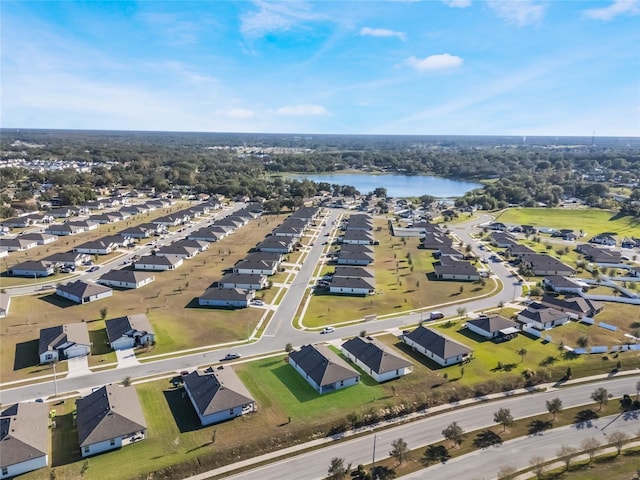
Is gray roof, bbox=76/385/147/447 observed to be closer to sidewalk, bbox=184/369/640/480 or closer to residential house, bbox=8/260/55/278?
sidewalk, bbox=184/369/640/480

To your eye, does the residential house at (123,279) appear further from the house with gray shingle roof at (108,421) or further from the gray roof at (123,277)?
the house with gray shingle roof at (108,421)

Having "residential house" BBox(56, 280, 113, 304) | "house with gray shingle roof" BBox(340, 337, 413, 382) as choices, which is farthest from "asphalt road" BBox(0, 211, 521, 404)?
"residential house" BBox(56, 280, 113, 304)

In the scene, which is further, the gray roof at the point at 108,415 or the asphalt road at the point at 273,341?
the asphalt road at the point at 273,341

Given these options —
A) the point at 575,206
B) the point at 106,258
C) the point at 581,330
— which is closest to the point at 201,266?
the point at 106,258

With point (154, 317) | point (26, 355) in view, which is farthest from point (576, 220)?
point (26, 355)

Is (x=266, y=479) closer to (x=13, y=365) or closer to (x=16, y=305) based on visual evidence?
(x=13, y=365)

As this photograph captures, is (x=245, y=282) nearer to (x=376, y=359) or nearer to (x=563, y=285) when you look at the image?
(x=376, y=359)

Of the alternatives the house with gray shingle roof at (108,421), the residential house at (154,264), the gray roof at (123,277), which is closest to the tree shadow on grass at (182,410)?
the house with gray shingle roof at (108,421)
